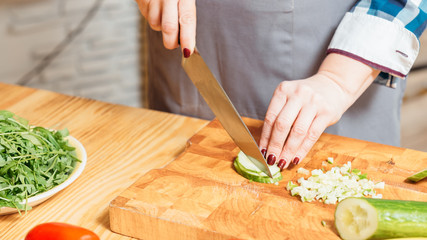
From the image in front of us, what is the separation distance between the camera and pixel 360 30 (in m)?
1.40

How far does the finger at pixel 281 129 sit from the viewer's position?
1284 mm

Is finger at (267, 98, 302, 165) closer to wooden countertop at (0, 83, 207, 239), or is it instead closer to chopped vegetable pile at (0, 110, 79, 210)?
wooden countertop at (0, 83, 207, 239)

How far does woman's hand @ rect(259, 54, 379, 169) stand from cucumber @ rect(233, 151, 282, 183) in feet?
0.13

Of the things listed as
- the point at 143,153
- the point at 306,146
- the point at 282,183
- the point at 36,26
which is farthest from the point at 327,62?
→ the point at 36,26

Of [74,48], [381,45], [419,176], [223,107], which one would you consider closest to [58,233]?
[223,107]

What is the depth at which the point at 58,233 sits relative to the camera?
932 mm

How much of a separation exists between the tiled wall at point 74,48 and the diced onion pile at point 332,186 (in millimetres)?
1989

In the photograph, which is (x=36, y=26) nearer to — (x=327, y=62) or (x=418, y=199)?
(x=327, y=62)

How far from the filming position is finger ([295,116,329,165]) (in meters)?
1.29

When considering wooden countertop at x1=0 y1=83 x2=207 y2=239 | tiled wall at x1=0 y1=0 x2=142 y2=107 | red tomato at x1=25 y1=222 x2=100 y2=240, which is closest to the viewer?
red tomato at x1=25 y1=222 x2=100 y2=240

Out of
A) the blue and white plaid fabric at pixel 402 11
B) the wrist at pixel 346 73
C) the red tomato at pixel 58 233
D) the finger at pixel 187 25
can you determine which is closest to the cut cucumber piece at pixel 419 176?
the wrist at pixel 346 73

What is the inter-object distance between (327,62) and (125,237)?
74cm

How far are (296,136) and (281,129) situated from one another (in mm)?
42

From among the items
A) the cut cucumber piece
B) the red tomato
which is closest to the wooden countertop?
the red tomato
